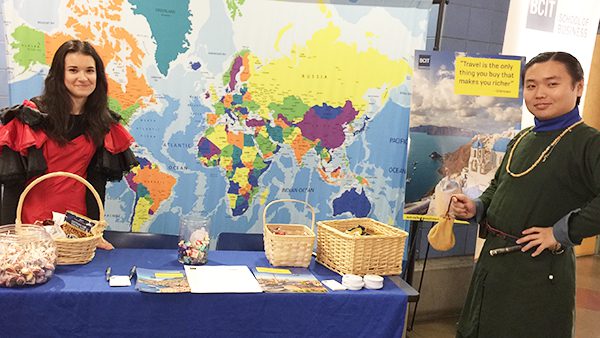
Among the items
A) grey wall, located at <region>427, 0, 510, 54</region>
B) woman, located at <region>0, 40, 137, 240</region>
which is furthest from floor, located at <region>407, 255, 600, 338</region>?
woman, located at <region>0, 40, 137, 240</region>

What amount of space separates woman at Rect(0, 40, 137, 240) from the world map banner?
56 cm

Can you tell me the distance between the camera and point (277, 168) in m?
3.13

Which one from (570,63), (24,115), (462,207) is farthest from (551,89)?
(24,115)

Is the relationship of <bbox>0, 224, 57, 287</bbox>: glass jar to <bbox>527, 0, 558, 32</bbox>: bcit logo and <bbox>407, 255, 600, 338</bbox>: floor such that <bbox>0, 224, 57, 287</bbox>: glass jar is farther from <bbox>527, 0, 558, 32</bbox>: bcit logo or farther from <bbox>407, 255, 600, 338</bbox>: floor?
Answer: <bbox>527, 0, 558, 32</bbox>: bcit logo

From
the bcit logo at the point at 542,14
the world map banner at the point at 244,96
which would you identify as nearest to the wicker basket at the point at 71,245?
the world map banner at the point at 244,96

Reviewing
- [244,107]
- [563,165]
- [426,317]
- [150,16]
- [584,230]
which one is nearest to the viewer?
[584,230]

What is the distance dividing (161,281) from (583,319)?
134 inches

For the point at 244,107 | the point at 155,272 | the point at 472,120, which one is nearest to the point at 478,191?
the point at 472,120

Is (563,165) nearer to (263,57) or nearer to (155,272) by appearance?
(155,272)

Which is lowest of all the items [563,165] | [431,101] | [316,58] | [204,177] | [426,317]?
[426,317]

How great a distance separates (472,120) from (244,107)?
4.30ft

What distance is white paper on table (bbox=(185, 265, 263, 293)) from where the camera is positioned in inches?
72.6

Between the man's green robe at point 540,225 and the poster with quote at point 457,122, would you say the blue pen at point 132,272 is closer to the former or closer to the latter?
the man's green robe at point 540,225

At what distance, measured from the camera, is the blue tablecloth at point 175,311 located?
66.9 inches
